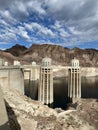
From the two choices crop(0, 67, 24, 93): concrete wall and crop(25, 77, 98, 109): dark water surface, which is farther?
crop(25, 77, 98, 109): dark water surface

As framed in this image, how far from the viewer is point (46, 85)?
216ft

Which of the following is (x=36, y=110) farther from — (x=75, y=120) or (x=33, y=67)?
(x=33, y=67)

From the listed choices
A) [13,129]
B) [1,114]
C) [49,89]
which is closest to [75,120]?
[13,129]

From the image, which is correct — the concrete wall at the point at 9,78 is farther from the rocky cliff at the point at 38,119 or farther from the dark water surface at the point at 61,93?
the dark water surface at the point at 61,93

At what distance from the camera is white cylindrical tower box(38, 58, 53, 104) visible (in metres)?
64.0

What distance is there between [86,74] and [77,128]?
513ft

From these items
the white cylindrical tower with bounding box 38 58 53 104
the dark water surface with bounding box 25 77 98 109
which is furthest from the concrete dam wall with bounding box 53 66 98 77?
the white cylindrical tower with bounding box 38 58 53 104

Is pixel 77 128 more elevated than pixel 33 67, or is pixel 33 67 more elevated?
pixel 33 67

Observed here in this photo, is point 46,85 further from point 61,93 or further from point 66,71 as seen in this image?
point 66,71

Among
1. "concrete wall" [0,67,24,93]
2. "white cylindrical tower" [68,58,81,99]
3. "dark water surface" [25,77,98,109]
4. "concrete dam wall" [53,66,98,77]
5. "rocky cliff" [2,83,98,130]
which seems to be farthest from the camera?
"concrete dam wall" [53,66,98,77]

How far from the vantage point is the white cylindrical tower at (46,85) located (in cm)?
6395

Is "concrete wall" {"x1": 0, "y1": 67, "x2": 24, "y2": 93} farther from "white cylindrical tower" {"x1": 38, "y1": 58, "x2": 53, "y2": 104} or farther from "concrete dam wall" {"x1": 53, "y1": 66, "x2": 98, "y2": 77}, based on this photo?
"concrete dam wall" {"x1": 53, "y1": 66, "x2": 98, "y2": 77}

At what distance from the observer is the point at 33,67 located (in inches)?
5153

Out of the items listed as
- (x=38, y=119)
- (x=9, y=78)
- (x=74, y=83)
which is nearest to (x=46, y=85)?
(x=74, y=83)
